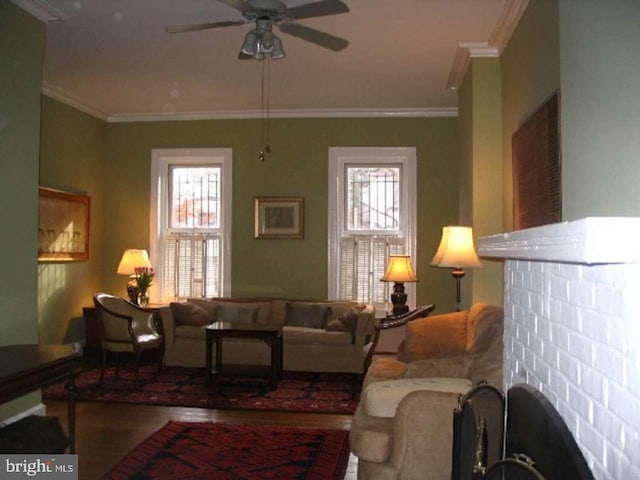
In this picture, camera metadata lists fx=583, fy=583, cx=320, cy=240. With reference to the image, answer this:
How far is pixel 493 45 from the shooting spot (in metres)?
4.88

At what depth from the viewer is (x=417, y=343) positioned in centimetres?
437

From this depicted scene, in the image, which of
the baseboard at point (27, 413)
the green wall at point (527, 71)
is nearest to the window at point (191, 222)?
the baseboard at point (27, 413)

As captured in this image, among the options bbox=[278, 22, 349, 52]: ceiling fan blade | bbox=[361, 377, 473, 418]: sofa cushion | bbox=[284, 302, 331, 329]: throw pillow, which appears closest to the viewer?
bbox=[361, 377, 473, 418]: sofa cushion

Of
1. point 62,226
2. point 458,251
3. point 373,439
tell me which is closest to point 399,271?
point 458,251

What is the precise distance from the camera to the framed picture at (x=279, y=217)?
719cm

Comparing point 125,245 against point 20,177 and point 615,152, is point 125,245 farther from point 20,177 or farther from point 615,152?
point 615,152

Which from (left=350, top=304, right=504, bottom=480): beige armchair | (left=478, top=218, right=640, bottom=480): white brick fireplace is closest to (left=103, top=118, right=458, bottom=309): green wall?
(left=350, top=304, right=504, bottom=480): beige armchair

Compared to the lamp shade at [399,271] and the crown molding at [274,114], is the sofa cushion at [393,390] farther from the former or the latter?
the crown molding at [274,114]

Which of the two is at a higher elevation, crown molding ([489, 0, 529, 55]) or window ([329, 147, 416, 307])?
crown molding ([489, 0, 529, 55])

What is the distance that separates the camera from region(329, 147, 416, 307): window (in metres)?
7.12

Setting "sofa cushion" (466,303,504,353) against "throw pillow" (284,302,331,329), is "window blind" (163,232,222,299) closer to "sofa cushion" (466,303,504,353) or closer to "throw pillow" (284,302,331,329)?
"throw pillow" (284,302,331,329)

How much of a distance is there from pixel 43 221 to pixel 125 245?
4.82 feet

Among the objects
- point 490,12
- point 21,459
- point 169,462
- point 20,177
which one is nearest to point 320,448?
point 169,462

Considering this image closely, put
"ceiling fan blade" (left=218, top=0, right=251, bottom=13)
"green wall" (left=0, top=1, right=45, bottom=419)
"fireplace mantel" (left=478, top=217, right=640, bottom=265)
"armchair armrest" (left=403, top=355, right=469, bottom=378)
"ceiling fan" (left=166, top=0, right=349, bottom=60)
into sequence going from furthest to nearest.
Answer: "green wall" (left=0, top=1, right=45, bottom=419) → "ceiling fan" (left=166, top=0, right=349, bottom=60) → "ceiling fan blade" (left=218, top=0, right=251, bottom=13) → "armchair armrest" (left=403, top=355, right=469, bottom=378) → "fireplace mantel" (left=478, top=217, right=640, bottom=265)
